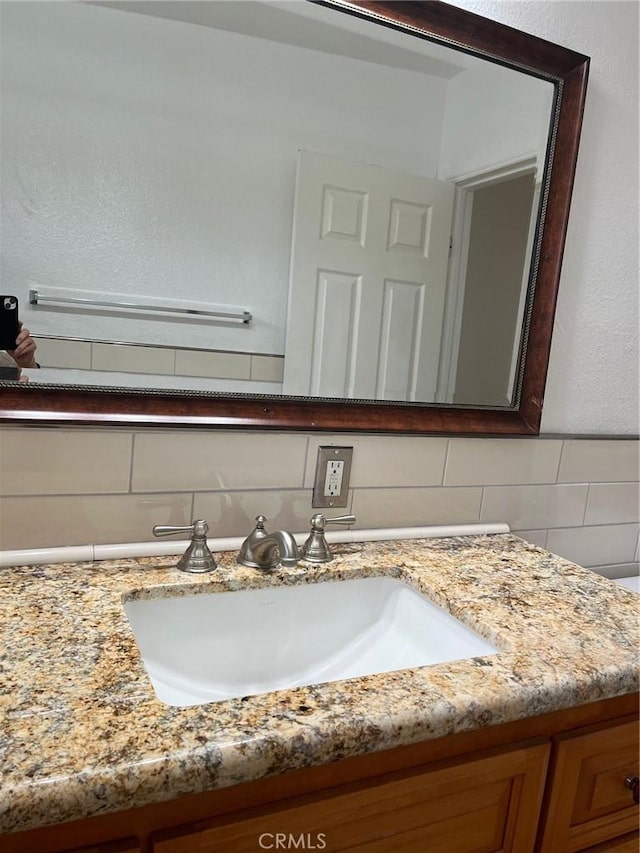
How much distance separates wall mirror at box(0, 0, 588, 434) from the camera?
0.89 metres

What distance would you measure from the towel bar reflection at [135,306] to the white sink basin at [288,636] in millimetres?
435

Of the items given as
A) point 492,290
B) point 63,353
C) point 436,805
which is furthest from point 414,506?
point 63,353

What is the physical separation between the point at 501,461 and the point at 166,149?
854 mm

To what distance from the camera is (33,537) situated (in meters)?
0.92

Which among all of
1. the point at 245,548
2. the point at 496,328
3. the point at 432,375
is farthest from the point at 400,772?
the point at 496,328

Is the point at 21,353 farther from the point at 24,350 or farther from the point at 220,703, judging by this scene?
the point at 220,703

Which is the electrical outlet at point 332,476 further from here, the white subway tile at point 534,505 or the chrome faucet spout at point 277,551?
the white subway tile at point 534,505

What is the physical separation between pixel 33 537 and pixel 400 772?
0.62m

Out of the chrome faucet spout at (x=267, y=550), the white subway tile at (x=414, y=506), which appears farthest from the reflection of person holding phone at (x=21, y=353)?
the white subway tile at (x=414, y=506)

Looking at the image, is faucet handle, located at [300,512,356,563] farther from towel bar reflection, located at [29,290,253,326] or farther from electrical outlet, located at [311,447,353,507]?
towel bar reflection, located at [29,290,253,326]

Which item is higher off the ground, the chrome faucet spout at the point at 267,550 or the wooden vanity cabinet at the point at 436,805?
the chrome faucet spout at the point at 267,550

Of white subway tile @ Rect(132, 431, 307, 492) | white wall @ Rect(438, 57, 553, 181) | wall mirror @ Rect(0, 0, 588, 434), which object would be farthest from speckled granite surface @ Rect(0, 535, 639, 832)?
white wall @ Rect(438, 57, 553, 181)

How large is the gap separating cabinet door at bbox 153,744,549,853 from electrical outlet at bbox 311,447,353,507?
520 mm

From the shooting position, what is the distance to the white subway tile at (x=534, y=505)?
1278 millimetres
